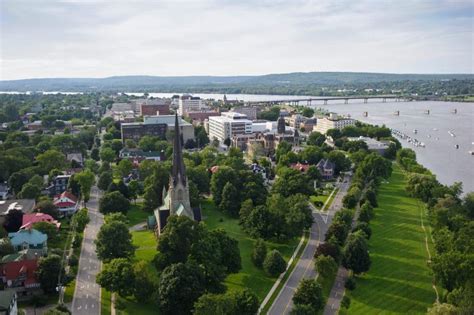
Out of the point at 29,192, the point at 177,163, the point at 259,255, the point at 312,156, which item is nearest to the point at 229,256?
the point at 259,255

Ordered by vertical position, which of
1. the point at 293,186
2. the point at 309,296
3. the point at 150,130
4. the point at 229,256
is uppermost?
the point at 150,130

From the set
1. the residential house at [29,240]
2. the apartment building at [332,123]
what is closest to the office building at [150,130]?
the apartment building at [332,123]

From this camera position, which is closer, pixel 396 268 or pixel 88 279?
pixel 88 279

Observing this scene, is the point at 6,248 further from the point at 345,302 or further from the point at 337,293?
the point at 345,302

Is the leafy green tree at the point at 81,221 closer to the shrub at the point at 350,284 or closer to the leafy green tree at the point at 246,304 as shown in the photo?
the leafy green tree at the point at 246,304

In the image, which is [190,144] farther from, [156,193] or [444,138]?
[444,138]

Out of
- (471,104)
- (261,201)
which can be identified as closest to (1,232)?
(261,201)

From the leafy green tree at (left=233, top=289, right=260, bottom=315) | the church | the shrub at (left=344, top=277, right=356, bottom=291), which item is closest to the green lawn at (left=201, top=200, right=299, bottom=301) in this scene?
the leafy green tree at (left=233, top=289, right=260, bottom=315)
